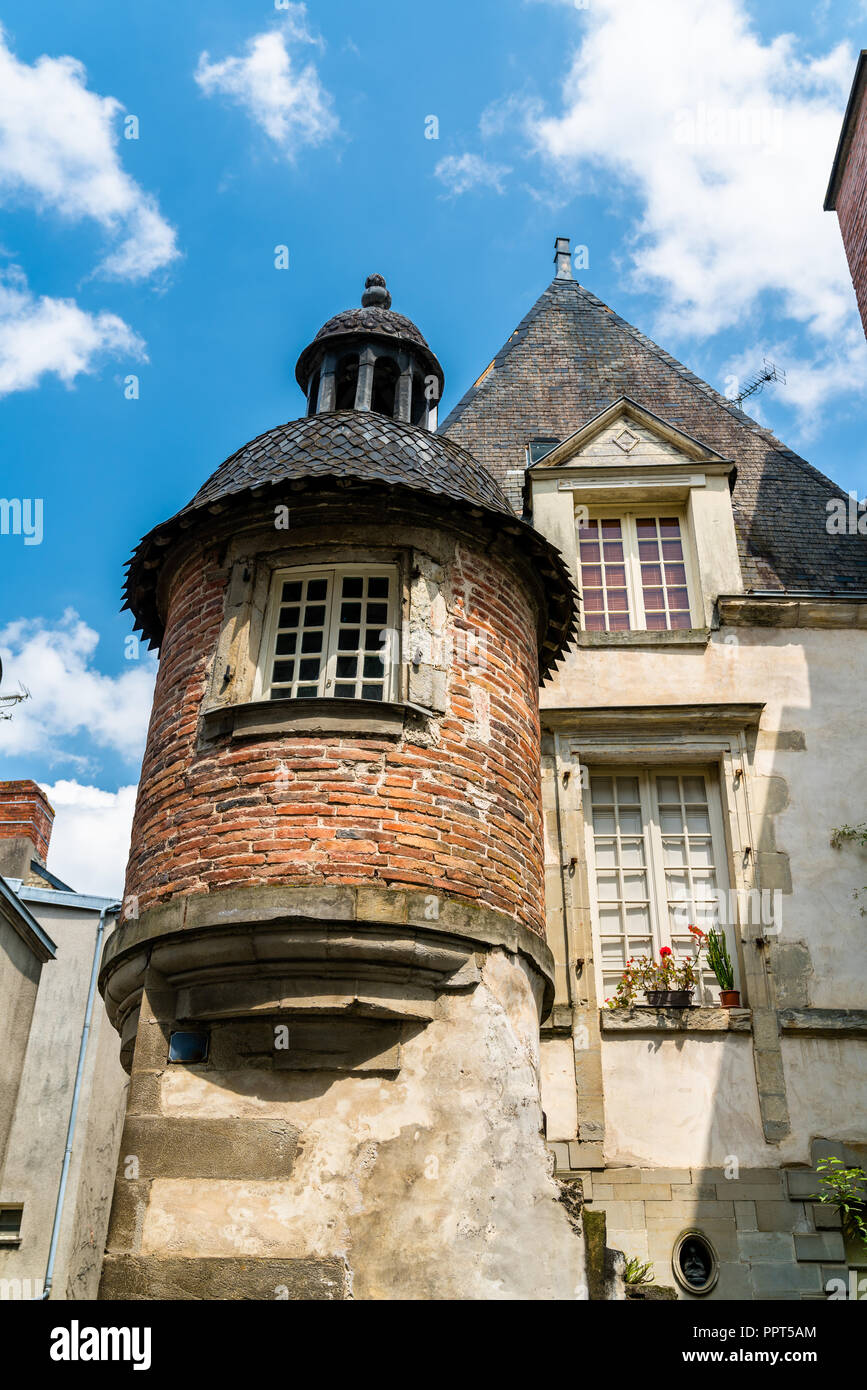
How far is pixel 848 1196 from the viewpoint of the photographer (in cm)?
856

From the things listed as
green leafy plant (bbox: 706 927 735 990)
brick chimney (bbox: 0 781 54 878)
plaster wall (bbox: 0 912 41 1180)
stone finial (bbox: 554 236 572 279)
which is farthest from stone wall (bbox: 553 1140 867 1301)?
stone finial (bbox: 554 236 572 279)

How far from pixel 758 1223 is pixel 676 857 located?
3.02 metres

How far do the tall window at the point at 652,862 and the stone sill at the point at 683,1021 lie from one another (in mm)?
384

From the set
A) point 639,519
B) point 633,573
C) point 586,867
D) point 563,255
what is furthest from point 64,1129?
point 563,255

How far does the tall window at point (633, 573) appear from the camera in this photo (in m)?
11.5

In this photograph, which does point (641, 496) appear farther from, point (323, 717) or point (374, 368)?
point (323, 717)

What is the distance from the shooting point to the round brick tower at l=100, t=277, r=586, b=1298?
6.09 m

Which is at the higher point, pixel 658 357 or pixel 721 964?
pixel 658 357

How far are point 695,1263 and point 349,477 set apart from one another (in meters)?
6.24

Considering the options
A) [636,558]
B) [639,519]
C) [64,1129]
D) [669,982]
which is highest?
[639,519]

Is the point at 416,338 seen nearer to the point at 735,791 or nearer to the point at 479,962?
the point at 735,791

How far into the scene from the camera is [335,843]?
680 centimetres

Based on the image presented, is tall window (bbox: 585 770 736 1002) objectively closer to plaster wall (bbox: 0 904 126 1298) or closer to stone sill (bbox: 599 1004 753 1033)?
stone sill (bbox: 599 1004 753 1033)

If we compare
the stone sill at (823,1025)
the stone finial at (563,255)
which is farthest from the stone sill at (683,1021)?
the stone finial at (563,255)
